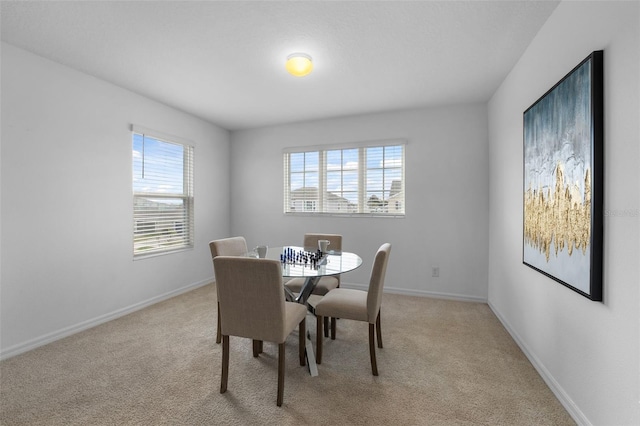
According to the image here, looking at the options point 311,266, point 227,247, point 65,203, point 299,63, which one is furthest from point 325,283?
point 65,203

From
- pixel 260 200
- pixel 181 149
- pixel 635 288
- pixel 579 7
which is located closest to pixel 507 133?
pixel 579 7

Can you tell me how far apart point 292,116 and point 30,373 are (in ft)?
12.4

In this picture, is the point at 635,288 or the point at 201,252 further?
the point at 201,252

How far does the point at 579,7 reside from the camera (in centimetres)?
170

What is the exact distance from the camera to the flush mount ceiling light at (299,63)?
2.42 m

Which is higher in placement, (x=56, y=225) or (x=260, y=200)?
(x=260, y=200)

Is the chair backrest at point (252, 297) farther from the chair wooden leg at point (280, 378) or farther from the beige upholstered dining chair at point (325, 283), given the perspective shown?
the beige upholstered dining chair at point (325, 283)

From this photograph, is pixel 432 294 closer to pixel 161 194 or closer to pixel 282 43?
pixel 282 43

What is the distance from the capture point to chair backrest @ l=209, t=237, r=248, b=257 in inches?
109

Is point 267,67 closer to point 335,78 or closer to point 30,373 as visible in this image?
point 335,78

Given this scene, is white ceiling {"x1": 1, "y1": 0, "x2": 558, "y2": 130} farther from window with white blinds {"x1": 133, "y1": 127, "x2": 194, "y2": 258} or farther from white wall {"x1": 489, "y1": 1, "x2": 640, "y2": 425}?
window with white blinds {"x1": 133, "y1": 127, "x2": 194, "y2": 258}

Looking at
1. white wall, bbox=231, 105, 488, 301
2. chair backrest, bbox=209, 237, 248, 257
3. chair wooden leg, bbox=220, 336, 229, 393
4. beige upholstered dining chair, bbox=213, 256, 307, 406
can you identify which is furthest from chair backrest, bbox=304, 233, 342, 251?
chair wooden leg, bbox=220, 336, 229, 393

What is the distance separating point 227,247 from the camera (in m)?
2.96

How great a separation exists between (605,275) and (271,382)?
2.07 metres
